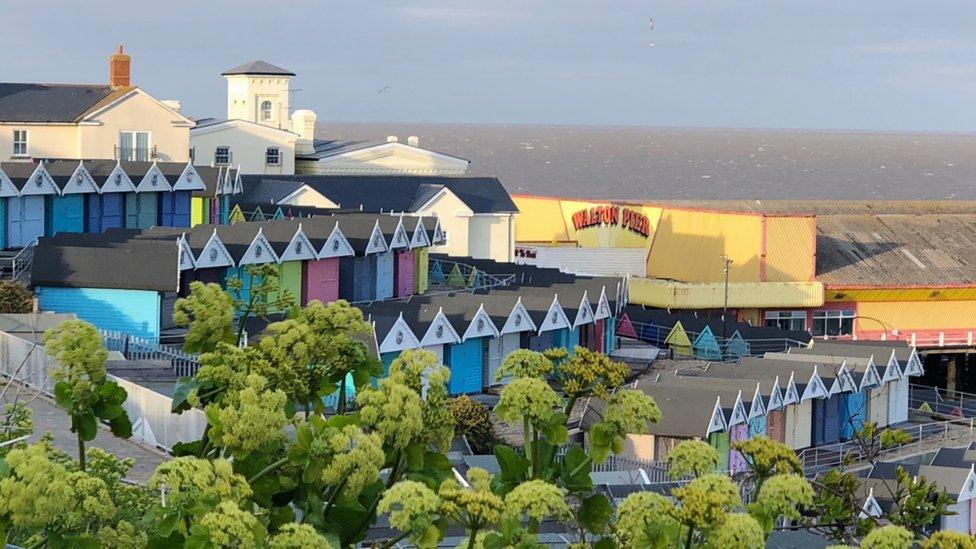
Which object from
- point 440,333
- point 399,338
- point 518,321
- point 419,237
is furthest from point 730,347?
point 399,338

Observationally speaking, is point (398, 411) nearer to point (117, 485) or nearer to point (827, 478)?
point (117, 485)

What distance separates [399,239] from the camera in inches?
2084

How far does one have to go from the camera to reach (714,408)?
41156 mm

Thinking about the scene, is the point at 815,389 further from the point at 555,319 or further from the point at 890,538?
the point at 890,538

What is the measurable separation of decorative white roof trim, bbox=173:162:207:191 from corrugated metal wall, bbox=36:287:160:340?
1241 centimetres

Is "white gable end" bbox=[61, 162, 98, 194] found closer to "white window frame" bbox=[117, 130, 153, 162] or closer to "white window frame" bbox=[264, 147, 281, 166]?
"white window frame" bbox=[117, 130, 153, 162]

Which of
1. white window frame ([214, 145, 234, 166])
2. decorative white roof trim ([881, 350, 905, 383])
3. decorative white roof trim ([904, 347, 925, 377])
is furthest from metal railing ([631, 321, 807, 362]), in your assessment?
white window frame ([214, 145, 234, 166])

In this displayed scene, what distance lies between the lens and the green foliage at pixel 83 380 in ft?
39.2

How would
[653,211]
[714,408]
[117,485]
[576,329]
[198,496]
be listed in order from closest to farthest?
[198,496] < [117,485] < [714,408] < [576,329] < [653,211]

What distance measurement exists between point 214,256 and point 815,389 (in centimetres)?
1715

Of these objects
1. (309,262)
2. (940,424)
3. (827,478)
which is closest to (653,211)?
(940,424)

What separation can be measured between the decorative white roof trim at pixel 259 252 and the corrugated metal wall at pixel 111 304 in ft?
14.0

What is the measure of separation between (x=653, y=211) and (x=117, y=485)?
7278 centimetres

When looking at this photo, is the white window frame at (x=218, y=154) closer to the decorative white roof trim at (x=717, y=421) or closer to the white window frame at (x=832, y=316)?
the white window frame at (x=832, y=316)
